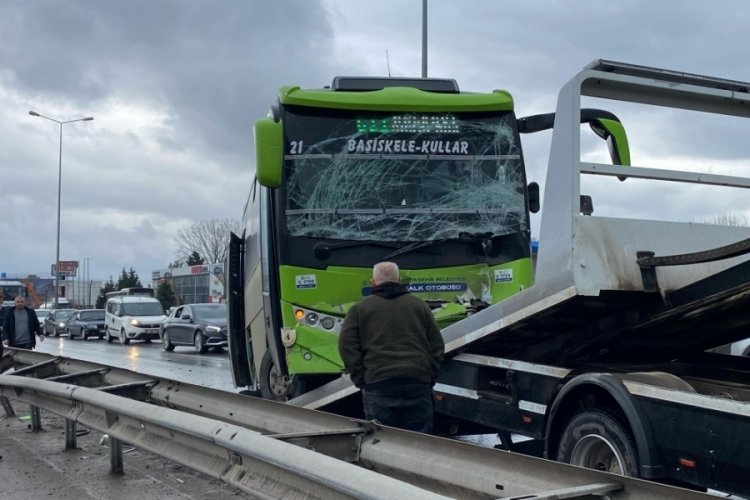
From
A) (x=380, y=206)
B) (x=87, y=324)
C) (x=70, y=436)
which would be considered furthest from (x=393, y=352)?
(x=87, y=324)

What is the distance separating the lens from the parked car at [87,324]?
38.7 meters

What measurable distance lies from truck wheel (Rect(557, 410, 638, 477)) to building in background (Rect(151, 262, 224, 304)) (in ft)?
174

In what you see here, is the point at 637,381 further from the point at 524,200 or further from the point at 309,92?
the point at 309,92

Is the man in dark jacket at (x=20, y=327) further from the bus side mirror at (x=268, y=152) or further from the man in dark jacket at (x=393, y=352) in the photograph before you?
the man in dark jacket at (x=393, y=352)

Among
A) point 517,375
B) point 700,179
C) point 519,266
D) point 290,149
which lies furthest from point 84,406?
point 700,179

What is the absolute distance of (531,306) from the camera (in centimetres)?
513

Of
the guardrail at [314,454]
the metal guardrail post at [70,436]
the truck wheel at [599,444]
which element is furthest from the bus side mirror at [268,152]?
the truck wheel at [599,444]

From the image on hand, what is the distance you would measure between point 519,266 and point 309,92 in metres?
2.55

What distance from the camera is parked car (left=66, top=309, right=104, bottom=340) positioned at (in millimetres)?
38688

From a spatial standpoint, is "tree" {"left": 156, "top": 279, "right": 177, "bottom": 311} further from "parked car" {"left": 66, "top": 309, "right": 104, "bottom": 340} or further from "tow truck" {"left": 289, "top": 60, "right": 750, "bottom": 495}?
"tow truck" {"left": 289, "top": 60, "right": 750, "bottom": 495}

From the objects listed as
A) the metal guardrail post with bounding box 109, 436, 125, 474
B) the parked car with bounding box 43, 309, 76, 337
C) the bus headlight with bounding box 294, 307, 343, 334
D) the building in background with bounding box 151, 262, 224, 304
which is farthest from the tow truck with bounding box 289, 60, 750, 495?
the building in background with bounding box 151, 262, 224, 304

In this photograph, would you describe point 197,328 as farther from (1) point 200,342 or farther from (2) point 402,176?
(2) point 402,176

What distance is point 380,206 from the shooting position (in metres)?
7.68

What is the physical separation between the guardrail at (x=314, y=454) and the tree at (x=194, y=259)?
3058 inches
